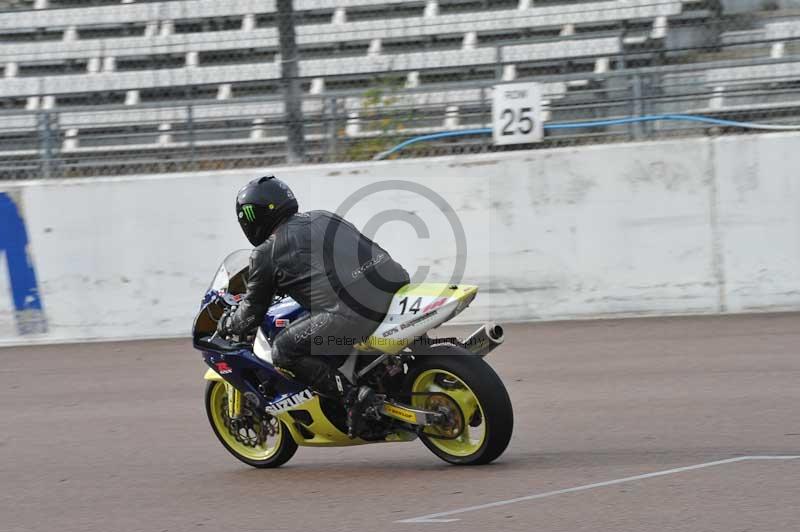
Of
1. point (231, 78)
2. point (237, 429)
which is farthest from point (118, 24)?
point (237, 429)

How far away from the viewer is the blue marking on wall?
12.2 meters

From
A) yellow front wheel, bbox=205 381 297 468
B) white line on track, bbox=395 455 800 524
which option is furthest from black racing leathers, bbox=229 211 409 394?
white line on track, bbox=395 455 800 524

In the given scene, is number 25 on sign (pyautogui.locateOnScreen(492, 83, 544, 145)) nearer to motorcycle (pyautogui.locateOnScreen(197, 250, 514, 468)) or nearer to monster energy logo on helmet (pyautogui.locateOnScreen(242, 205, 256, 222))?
motorcycle (pyautogui.locateOnScreen(197, 250, 514, 468))

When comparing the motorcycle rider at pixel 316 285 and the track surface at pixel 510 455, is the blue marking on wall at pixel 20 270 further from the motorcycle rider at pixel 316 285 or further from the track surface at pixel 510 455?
the motorcycle rider at pixel 316 285

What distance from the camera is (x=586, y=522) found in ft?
16.9

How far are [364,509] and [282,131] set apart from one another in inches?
295

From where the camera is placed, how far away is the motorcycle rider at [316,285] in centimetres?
629

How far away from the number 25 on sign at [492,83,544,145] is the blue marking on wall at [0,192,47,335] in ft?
17.6

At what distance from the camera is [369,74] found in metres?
13.3

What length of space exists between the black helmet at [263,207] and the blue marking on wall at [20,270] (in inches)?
260

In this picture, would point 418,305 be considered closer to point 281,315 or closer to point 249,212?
point 281,315

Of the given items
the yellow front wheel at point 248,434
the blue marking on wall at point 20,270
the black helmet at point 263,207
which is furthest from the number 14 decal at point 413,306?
the blue marking on wall at point 20,270

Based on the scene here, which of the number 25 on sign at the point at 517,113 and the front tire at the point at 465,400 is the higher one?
the number 25 on sign at the point at 517,113

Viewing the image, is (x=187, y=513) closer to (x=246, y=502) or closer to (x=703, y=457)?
(x=246, y=502)
